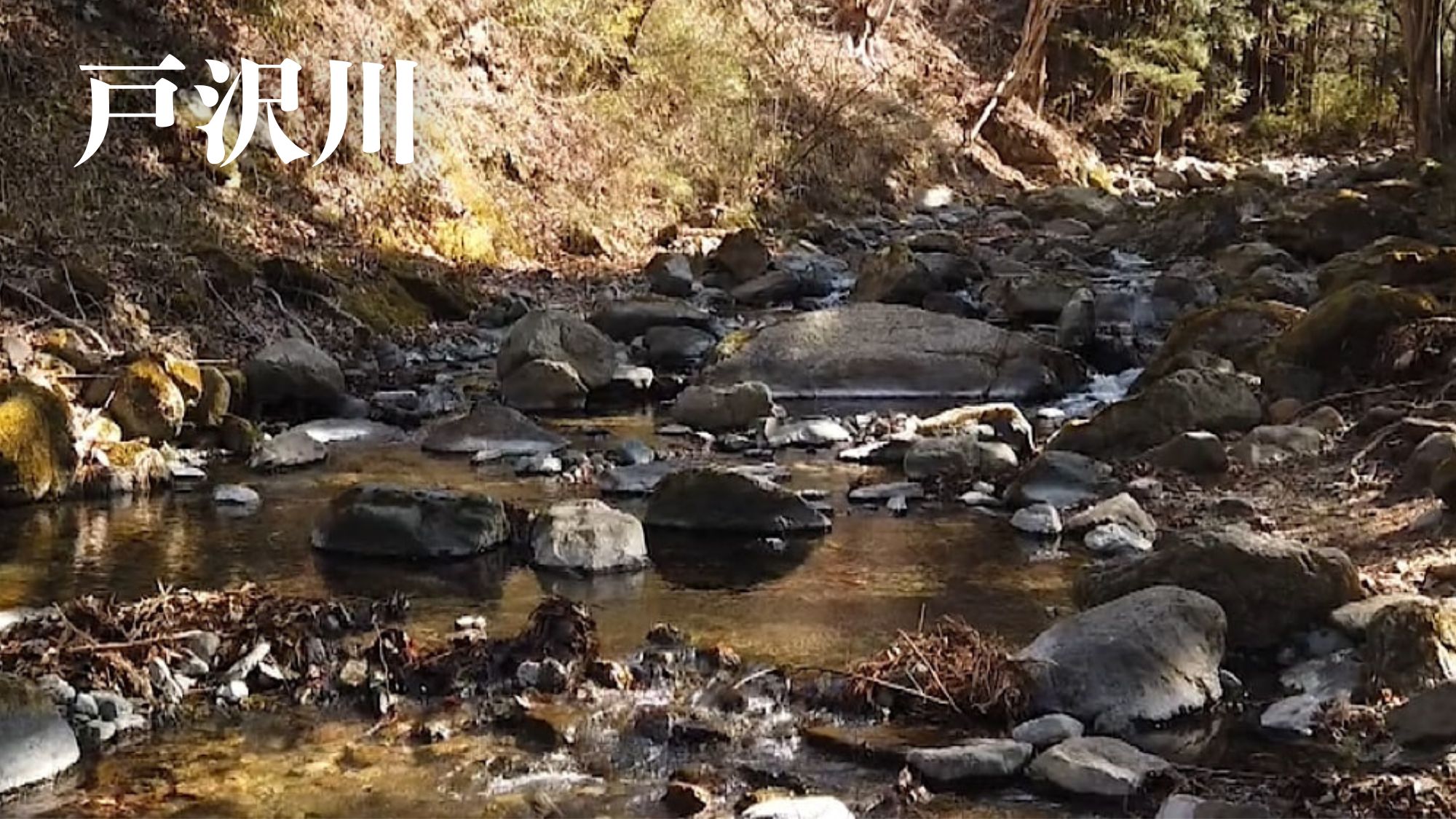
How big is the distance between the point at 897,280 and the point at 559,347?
3.72 meters

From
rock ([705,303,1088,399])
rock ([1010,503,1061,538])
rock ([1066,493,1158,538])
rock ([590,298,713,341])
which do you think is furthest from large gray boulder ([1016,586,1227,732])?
rock ([590,298,713,341])

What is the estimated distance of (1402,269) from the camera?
→ 33.6ft

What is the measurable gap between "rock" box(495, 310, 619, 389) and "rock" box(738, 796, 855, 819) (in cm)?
647

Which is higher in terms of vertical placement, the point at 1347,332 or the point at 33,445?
the point at 1347,332

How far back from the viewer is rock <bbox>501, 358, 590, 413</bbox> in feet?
32.2

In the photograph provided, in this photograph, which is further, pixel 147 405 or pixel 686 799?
pixel 147 405

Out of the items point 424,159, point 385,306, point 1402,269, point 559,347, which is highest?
point 424,159

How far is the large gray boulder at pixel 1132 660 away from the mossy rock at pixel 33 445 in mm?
4504

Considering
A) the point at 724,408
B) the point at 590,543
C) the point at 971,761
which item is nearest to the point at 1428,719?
the point at 971,761

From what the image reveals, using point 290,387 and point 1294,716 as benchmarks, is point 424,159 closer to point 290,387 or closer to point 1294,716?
point 290,387

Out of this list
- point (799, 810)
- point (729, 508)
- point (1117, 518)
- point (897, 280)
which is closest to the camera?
point (799, 810)

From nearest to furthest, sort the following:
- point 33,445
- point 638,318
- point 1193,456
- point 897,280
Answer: point 33,445, point 1193,456, point 638,318, point 897,280

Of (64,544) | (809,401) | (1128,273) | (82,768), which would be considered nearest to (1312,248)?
(1128,273)

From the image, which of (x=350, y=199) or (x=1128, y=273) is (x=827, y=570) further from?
(x=1128, y=273)
